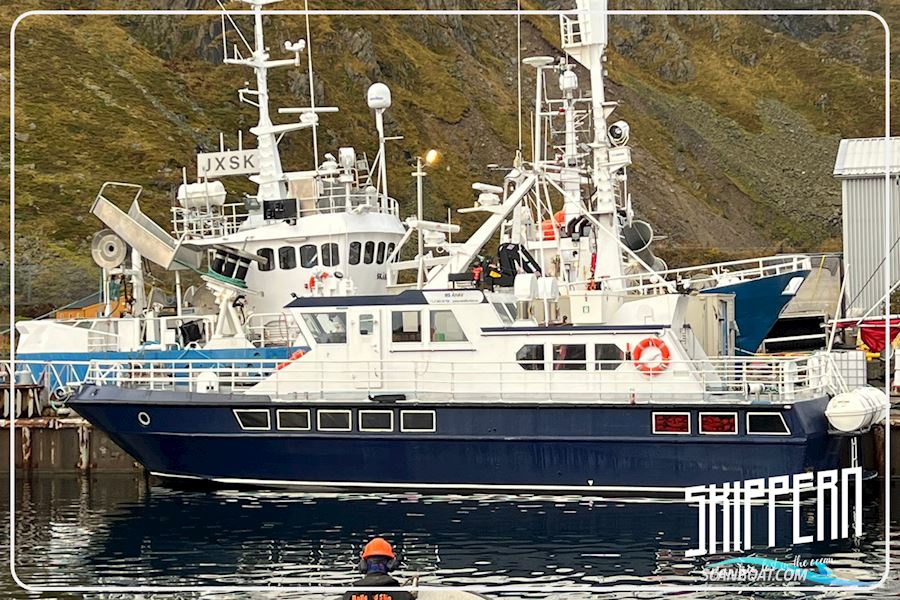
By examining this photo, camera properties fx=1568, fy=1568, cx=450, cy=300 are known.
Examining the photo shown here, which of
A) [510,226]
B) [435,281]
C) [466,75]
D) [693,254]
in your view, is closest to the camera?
[435,281]

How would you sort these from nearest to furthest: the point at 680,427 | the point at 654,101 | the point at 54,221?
the point at 680,427 < the point at 54,221 < the point at 654,101

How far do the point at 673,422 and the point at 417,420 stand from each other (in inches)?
184

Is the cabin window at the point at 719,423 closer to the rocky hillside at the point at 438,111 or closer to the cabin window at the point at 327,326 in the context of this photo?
the cabin window at the point at 327,326

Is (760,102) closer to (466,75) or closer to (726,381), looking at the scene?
(466,75)

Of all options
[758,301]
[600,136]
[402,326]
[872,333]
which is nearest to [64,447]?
[402,326]

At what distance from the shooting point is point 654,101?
112 metres

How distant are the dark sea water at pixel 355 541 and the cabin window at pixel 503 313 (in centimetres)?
331

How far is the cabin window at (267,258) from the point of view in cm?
3562

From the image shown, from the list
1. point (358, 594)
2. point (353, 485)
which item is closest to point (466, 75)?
point (353, 485)

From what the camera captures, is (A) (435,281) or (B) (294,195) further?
(B) (294,195)

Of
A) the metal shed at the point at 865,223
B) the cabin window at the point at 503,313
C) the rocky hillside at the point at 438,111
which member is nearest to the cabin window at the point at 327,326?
the cabin window at the point at 503,313

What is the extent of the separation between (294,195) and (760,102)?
3313 inches

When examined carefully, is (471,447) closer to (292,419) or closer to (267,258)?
(292,419)

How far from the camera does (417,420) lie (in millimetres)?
28781
